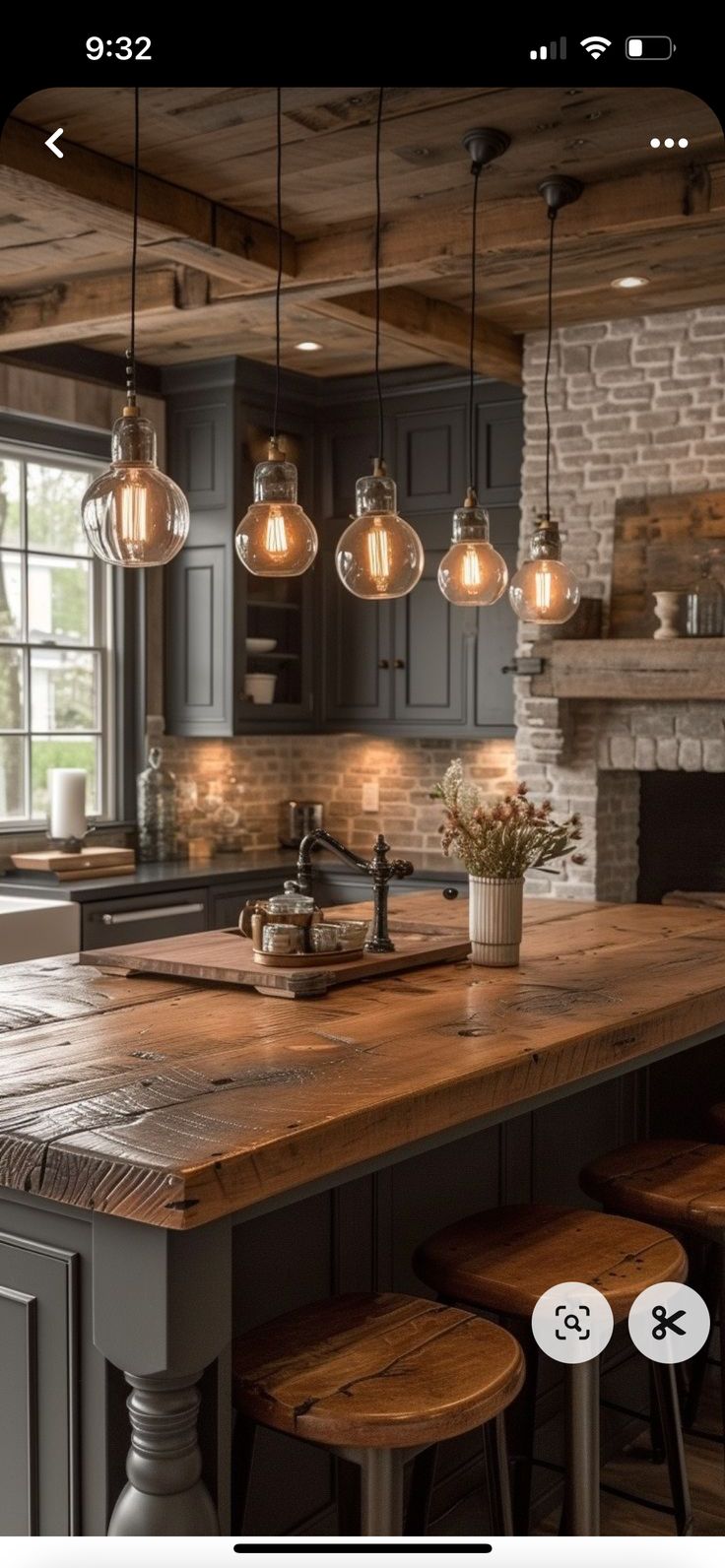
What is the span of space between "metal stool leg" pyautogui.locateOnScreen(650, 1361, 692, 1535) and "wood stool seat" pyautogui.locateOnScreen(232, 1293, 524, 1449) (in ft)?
1.83

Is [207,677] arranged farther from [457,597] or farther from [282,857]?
[457,597]

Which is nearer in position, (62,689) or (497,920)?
(497,920)

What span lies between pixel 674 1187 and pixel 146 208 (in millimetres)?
2573

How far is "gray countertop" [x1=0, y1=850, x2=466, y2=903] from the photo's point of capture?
4.96m

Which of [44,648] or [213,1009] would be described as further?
[44,648]

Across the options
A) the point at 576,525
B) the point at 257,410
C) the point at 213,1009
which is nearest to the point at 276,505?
the point at 213,1009

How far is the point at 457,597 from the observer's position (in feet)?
10.9

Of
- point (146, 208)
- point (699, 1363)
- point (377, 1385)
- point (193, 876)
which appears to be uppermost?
point (146, 208)

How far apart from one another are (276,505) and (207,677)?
314 cm

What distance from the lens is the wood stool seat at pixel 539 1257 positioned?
209 centimetres

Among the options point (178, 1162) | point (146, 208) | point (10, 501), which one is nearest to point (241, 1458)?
point (178, 1162)

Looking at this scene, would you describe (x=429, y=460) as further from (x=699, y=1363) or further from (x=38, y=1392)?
(x=38, y=1392)

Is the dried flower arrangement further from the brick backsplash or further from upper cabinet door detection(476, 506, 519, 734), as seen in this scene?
the brick backsplash
